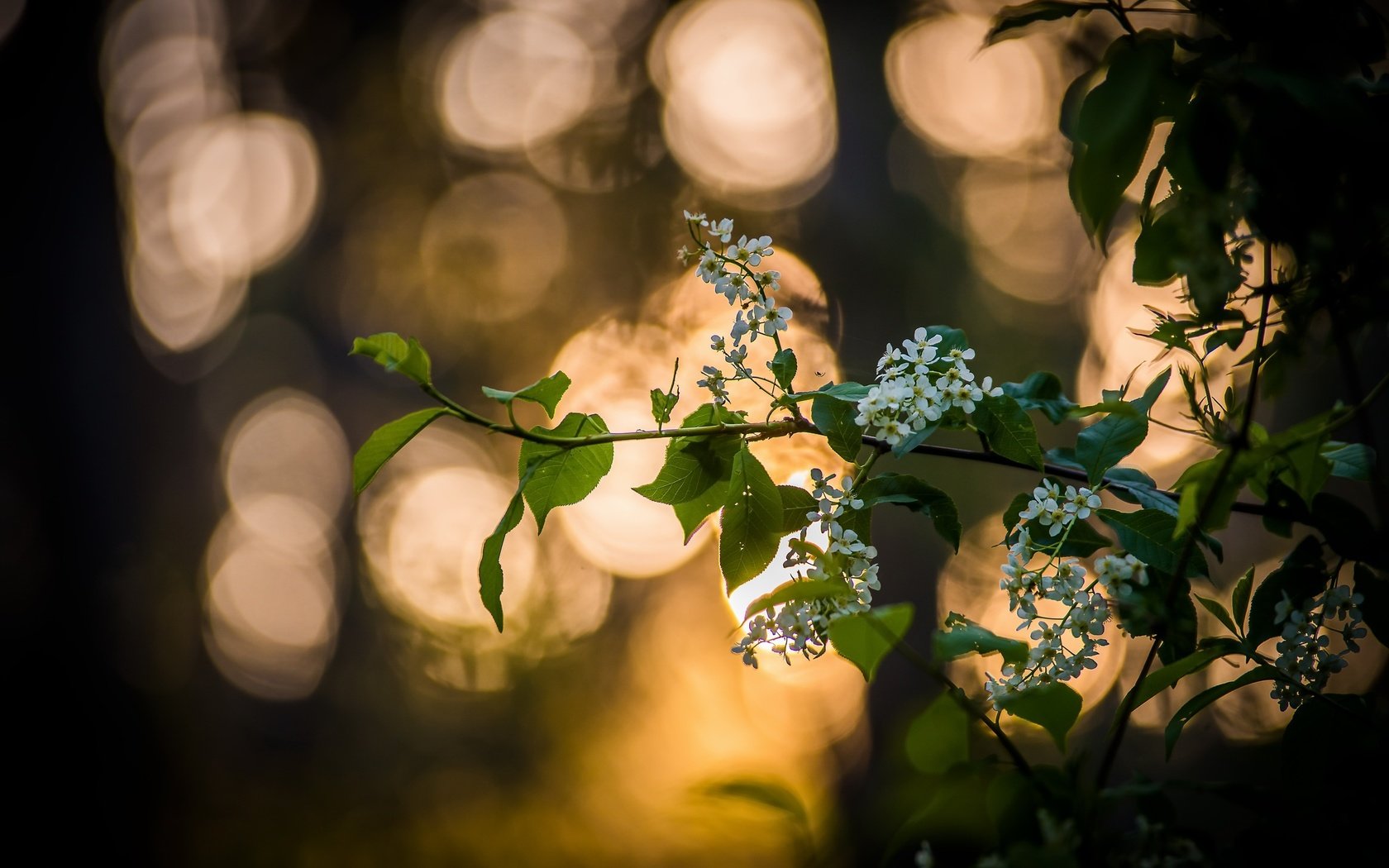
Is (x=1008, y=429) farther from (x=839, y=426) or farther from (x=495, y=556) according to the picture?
(x=495, y=556)

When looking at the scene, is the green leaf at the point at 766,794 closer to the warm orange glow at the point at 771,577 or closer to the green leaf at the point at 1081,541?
the warm orange glow at the point at 771,577

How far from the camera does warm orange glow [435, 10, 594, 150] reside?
19.5ft

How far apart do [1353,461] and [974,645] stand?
0.39 m

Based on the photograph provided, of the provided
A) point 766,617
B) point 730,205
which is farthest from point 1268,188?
point 730,205

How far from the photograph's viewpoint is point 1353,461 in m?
0.61

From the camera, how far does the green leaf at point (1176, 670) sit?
0.57 meters

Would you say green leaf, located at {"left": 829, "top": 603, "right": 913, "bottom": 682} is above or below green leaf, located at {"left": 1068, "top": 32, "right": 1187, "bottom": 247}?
below

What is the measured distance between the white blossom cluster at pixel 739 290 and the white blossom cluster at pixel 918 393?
105 millimetres

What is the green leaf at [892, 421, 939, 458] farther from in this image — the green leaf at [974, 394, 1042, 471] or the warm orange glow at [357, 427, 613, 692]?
the warm orange glow at [357, 427, 613, 692]

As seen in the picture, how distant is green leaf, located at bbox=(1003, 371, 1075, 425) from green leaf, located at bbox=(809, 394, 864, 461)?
13 centimetres

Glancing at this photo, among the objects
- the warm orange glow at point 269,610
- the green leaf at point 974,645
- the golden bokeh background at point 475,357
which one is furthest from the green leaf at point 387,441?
the warm orange glow at point 269,610

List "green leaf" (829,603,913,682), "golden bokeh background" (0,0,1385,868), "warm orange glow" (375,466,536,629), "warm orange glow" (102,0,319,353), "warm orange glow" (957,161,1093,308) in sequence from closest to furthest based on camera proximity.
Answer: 1. "green leaf" (829,603,913,682)
2. "golden bokeh background" (0,0,1385,868)
3. "warm orange glow" (957,161,1093,308)
4. "warm orange glow" (375,466,536,629)
5. "warm orange glow" (102,0,319,353)

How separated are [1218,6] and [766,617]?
1.79 feet

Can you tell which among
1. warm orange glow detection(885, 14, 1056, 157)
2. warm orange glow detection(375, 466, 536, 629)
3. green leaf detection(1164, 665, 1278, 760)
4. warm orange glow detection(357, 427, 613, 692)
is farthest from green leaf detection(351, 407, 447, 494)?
warm orange glow detection(885, 14, 1056, 157)
